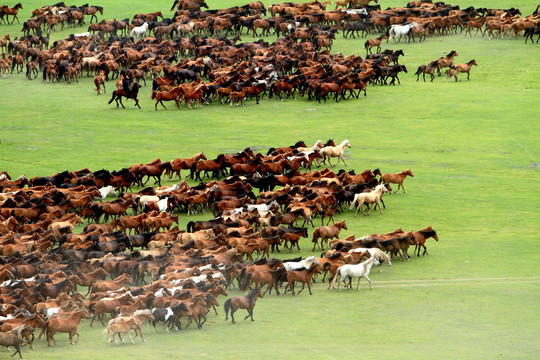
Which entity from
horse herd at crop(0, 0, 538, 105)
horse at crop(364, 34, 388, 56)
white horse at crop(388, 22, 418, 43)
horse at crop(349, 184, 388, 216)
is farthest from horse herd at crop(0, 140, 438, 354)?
white horse at crop(388, 22, 418, 43)

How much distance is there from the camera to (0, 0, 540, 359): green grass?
16.7 m

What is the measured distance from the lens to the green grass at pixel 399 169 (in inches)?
658

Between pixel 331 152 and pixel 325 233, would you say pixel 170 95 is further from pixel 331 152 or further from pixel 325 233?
pixel 325 233

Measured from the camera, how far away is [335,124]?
3697cm

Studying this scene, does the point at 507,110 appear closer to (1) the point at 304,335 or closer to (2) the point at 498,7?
(2) the point at 498,7

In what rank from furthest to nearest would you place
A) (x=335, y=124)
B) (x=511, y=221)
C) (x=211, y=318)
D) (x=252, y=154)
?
(x=335, y=124) < (x=252, y=154) < (x=511, y=221) < (x=211, y=318)

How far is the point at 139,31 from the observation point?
52562 millimetres

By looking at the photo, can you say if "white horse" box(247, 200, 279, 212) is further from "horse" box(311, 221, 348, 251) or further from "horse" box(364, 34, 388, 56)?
"horse" box(364, 34, 388, 56)

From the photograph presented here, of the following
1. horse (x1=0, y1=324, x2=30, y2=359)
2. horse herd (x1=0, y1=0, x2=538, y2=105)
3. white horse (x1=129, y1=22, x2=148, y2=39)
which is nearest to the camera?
horse (x1=0, y1=324, x2=30, y2=359)

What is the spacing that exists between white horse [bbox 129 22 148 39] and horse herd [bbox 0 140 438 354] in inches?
906

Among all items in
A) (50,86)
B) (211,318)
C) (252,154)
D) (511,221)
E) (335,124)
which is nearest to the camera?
(211,318)

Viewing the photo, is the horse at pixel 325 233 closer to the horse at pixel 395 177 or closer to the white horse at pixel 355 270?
the white horse at pixel 355 270

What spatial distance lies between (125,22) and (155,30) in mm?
2845

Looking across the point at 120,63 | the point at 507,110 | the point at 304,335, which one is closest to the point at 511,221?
the point at 304,335
